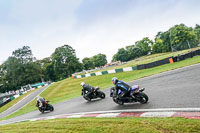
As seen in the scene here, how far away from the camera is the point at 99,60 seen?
137250mm

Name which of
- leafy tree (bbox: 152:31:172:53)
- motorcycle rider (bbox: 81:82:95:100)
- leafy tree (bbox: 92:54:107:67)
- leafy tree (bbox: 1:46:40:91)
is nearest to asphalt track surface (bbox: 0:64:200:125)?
motorcycle rider (bbox: 81:82:95:100)

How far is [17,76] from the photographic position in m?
66.9

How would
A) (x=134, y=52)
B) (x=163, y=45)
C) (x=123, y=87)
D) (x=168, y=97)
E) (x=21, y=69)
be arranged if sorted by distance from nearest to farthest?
(x=168, y=97) → (x=123, y=87) → (x=21, y=69) → (x=163, y=45) → (x=134, y=52)

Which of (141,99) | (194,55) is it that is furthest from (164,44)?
(141,99)

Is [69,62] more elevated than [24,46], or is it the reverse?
[24,46]

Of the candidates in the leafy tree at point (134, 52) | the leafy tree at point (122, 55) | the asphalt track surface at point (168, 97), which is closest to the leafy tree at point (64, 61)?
the leafy tree at point (134, 52)

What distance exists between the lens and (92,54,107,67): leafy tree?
444 feet

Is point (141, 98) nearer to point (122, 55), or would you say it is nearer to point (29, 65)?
point (29, 65)

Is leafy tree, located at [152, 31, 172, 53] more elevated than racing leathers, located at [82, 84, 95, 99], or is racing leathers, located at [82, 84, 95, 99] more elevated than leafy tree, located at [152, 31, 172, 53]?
leafy tree, located at [152, 31, 172, 53]

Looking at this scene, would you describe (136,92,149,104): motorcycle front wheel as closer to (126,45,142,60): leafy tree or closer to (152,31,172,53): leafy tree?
(152,31,172,53): leafy tree

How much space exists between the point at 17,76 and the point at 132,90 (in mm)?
Answer: 68895

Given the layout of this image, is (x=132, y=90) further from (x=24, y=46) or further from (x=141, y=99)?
(x=24, y=46)

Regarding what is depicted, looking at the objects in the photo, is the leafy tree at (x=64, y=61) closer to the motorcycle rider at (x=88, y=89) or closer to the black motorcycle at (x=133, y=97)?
the motorcycle rider at (x=88, y=89)

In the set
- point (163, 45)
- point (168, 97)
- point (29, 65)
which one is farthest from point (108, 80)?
point (163, 45)
